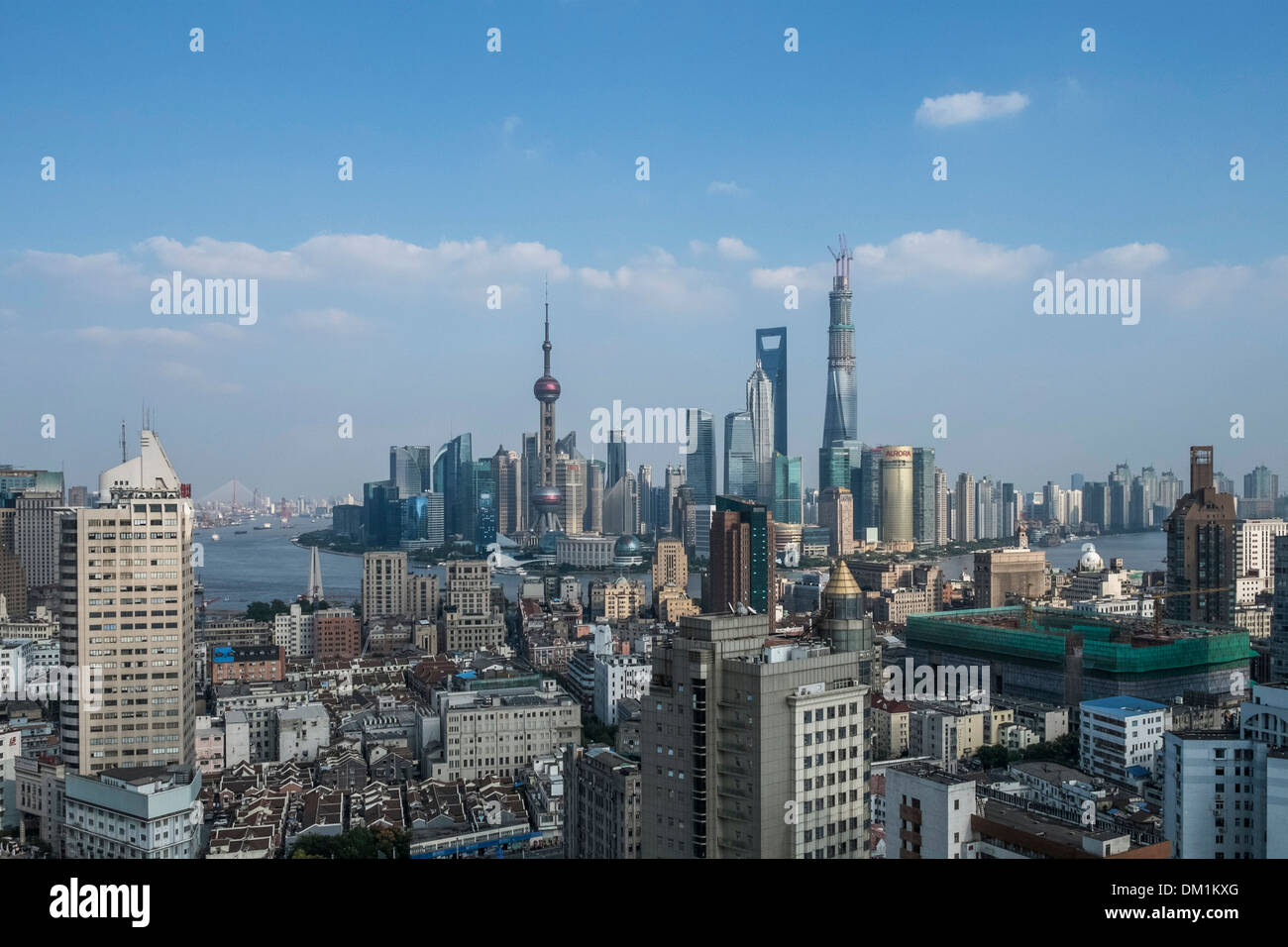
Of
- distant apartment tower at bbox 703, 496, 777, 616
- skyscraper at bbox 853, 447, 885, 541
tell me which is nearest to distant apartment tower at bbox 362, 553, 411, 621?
distant apartment tower at bbox 703, 496, 777, 616

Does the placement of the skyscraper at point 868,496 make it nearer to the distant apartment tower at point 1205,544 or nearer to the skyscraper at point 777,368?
the skyscraper at point 777,368

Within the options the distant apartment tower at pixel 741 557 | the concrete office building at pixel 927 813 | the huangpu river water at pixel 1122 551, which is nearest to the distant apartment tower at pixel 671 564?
the distant apartment tower at pixel 741 557

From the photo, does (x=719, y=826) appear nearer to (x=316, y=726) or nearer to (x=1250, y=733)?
(x=1250, y=733)

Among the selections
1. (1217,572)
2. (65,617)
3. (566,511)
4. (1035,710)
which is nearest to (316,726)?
(65,617)

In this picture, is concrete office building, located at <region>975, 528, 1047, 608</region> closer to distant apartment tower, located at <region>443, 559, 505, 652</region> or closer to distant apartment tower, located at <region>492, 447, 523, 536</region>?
distant apartment tower, located at <region>443, 559, 505, 652</region>

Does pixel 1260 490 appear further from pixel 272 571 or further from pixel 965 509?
pixel 272 571
